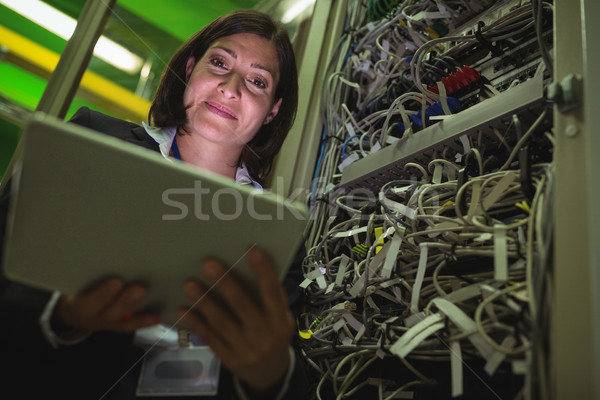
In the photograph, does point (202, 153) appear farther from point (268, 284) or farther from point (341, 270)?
point (268, 284)

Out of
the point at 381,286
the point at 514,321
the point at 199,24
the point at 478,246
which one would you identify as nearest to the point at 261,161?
the point at 199,24

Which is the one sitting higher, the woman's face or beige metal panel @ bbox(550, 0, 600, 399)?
the woman's face

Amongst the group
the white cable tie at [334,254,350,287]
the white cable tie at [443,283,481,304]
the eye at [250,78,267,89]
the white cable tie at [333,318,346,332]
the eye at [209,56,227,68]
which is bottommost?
the white cable tie at [333,318,346,332]

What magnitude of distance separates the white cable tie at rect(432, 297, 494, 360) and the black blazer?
0.26 metres

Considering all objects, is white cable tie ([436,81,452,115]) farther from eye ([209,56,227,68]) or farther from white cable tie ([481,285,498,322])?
eye ([209,56,227,68])

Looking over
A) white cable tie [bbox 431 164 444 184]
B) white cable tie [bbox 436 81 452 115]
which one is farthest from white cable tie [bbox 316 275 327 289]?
white cable tie [bbox 436 81 452 115]

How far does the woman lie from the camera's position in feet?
1.57

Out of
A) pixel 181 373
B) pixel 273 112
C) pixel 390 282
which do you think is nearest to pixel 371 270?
pixel 390 282

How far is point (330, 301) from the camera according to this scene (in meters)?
0.84

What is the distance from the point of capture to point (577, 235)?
1.32 ft

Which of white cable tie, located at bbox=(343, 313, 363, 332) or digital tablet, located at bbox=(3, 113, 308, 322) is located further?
white cable tie, located at bbox=(343, 313, 363, 332)

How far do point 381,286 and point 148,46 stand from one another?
1069mm

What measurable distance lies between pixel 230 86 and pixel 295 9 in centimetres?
59

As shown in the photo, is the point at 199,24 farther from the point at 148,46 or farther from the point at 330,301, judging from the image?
the point at 330,301
